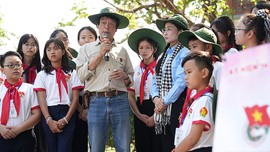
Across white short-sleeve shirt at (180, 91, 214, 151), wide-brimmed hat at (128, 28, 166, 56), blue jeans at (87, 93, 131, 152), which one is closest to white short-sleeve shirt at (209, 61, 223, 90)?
white short-sleeve shirt at (180, 91, 214, 151)

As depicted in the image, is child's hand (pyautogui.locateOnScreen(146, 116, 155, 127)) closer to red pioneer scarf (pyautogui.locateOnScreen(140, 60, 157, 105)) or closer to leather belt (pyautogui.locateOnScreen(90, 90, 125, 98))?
red pioneer scarf (pyautogui.locateOnScreen(140, 60, 157, 105))

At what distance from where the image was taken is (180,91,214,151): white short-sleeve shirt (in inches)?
140

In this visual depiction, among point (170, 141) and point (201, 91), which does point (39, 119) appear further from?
point (201, 91)

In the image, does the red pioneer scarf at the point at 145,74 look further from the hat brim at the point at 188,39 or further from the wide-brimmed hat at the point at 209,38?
the wide-brimmed hat at the point at 209,38

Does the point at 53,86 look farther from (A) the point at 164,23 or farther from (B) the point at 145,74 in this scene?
(A) the point at 164,23

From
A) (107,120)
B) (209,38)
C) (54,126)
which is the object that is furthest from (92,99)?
(209,38)

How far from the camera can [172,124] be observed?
4.60m

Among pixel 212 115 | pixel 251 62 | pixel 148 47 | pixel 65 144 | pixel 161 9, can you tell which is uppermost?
pixel 161 9

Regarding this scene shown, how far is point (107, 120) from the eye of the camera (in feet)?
15.9

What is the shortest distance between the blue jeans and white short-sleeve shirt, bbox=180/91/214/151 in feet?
4.19

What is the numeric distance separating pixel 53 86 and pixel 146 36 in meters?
1.35

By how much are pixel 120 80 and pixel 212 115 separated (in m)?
1.63

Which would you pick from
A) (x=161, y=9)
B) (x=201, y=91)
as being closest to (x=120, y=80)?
(x=201, y=91)

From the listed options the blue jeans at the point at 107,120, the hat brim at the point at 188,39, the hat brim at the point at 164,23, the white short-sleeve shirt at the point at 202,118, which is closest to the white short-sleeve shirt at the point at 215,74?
the white short-sleeve shirt at the point at 202,118
